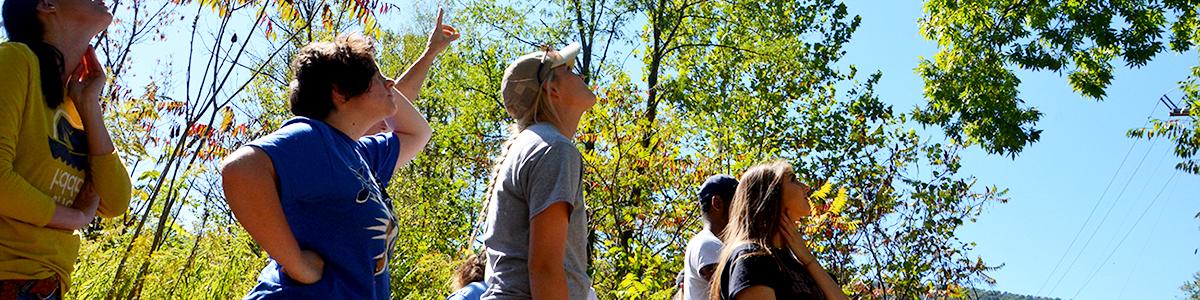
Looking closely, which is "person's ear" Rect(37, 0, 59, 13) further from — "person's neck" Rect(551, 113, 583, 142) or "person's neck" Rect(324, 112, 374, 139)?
"person's neck" Rect(551, 113, 583, 142)

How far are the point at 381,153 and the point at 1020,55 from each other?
543 inches

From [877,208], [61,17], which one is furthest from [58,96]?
[877,208]

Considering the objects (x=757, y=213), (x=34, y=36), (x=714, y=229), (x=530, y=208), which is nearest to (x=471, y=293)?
(x=714, y=229)

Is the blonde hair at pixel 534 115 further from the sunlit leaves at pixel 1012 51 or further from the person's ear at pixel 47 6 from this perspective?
the sunlit leaves at pixel 1012 51

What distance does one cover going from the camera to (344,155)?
2.49m

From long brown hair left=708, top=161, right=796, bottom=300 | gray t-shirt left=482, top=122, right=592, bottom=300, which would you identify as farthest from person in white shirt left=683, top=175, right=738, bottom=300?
gray t-shirt left=482, top=122, right=592, bottom=300

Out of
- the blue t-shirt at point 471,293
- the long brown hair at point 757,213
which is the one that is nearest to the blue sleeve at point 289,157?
the long brown hair at point 757,213

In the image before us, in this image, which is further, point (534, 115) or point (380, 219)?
point (534, 115)

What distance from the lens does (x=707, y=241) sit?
14.1 feet

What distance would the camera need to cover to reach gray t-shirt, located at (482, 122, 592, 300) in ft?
8.79

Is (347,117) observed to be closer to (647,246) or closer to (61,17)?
(61,17)

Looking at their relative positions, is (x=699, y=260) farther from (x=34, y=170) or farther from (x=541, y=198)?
(x=34, y=170)

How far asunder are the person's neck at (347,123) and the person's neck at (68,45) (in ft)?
2.08

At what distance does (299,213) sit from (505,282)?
0.58 meters
